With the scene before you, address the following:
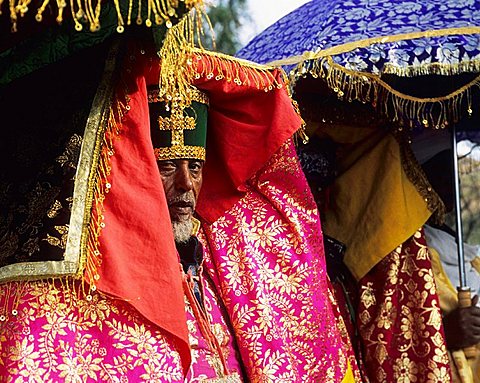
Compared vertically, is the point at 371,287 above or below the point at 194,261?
below

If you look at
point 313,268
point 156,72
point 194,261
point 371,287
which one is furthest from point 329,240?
point 156,72

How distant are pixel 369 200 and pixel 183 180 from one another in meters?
1.55

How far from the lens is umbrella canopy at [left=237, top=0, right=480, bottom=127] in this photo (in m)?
3.90

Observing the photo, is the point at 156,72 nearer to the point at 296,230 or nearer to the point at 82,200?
the point at 82,200

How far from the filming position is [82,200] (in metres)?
2.54

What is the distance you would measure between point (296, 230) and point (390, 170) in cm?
103

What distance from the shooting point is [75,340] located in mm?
2531

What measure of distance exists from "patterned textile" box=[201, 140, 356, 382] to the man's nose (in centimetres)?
39

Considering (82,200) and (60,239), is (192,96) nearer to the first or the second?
(82,200)

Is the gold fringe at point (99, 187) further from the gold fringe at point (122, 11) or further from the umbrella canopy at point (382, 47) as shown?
the umbrella canopy at point (382, 47)

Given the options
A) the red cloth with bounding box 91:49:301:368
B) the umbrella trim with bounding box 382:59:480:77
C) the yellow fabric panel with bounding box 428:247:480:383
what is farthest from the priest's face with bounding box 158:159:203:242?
the yellow fabric panel with bounding box 428:247:480:383

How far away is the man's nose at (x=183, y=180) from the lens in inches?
126

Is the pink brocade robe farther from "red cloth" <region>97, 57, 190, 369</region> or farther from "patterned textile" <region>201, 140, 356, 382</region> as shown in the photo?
"red cloth" <region>97, 57, 190, 369</region>

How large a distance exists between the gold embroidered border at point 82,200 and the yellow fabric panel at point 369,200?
201 cm
